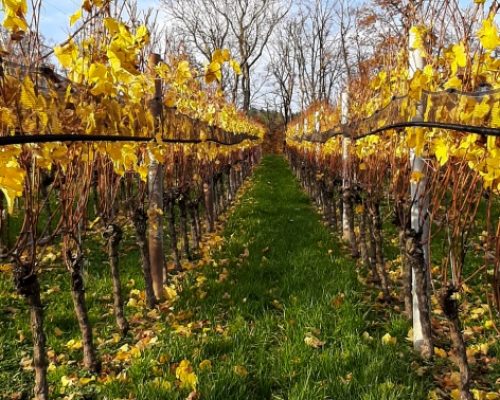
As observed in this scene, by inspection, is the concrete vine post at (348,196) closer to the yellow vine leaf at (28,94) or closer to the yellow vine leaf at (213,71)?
the yellow vine leaf at (213,71)

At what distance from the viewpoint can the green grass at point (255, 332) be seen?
8.09 feet

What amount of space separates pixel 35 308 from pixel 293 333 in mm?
1639

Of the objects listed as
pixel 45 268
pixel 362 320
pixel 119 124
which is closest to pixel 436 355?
pixel 362 320

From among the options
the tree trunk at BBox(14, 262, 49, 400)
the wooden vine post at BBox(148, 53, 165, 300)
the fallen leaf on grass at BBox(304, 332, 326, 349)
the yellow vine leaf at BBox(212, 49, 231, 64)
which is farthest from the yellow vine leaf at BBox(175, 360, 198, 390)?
the wooden vine post at BBox(148, 53, 165, 300)

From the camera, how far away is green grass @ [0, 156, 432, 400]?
8.09 ft

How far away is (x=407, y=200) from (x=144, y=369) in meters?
2.41

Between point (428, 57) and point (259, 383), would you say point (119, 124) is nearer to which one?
point (259, 383)

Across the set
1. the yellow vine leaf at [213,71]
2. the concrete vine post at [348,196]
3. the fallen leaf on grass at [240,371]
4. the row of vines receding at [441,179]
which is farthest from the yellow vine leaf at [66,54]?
the concrete vine post at [348,196]

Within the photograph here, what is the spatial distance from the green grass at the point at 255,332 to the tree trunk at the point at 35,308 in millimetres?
305

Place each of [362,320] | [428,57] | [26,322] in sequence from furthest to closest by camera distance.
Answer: [26,322], [362,320], [428,57]

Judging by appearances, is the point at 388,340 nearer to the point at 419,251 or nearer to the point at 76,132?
the point at 419,251

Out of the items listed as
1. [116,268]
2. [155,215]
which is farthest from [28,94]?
[155,215]

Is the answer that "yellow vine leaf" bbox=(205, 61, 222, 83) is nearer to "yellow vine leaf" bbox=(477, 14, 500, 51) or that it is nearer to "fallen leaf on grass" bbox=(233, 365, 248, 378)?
"yellow vine leaf" bbox=(477, 14, 500, 51)

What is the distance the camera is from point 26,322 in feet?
12.0
